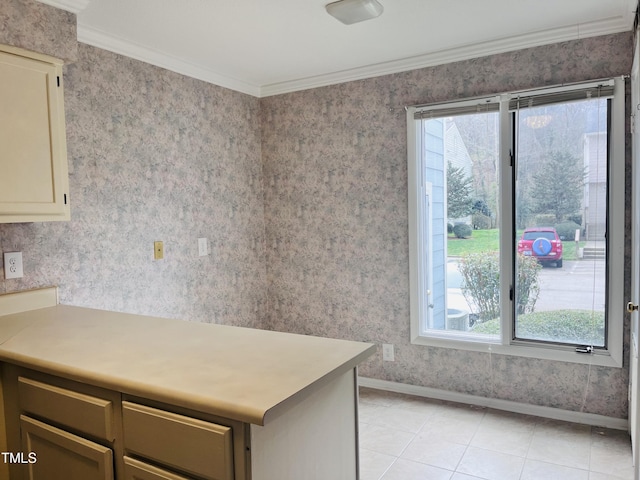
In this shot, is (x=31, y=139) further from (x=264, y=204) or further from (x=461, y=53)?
(x=461, y=53)

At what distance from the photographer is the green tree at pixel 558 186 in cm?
272

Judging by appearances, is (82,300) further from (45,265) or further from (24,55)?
(24,55)

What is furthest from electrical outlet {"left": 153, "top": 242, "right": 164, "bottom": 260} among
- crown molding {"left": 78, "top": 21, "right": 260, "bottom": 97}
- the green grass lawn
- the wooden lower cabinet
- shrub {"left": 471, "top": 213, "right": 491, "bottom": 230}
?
shrub {"left": 471, "top": 213, "right": 491, "bottom": 230}

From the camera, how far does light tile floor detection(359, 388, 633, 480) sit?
233 cm

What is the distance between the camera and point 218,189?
11.1ft

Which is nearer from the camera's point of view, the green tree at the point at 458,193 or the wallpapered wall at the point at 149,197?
the wallpapered wall at the point at 149,197

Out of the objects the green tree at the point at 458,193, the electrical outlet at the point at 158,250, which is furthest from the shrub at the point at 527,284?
the electrical outlet at the point at 158,250

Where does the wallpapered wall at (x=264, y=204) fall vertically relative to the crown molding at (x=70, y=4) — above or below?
below

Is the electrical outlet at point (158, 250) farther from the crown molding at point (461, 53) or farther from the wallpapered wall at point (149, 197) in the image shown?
the crown molding at point (461, 53)

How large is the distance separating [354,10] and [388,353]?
2239 millimetres

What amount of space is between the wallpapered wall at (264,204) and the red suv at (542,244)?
1.31 ft

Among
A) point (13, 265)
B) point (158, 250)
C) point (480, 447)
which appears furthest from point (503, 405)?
point (13, 265)

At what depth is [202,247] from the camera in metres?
3.26

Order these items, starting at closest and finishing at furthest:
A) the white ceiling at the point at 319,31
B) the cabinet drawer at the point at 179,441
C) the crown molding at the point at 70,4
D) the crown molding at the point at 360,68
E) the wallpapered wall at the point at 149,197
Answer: the cabinet drawer at the point at 179,441
the crown molding at the point at 70,4
the white ceiling at the point at 319,31
the wallpapered wall at the point at 149,197
the crown molding at the point at 360,68
